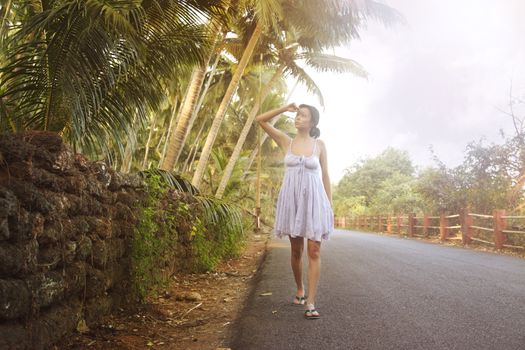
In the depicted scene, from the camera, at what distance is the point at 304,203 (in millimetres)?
4008

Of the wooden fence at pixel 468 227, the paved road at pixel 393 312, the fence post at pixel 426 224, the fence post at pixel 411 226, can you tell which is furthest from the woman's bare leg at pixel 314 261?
the fence post at pixel 411 226

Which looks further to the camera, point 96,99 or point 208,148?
point 208,148

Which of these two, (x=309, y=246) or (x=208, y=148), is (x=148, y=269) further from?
(x=208, y=148)

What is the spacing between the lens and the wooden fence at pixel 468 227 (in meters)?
11.0

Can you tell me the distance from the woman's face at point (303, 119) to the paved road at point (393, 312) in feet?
5.37

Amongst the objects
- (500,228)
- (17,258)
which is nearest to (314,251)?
(17,258)

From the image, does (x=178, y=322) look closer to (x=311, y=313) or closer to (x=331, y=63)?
(x=311, y=313)

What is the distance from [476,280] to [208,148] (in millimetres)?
7870

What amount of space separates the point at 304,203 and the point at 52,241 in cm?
205

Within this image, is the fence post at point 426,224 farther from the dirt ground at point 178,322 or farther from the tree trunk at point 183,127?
the dirt ground at point 178,322

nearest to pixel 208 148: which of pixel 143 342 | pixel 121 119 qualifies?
pixel 121 119

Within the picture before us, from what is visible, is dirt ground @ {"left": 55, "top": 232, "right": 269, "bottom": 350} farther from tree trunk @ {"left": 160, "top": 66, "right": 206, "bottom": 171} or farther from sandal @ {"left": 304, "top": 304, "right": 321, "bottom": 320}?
tree trunk @ {"left": 160, "top": 66, "right": 206, "bottom": 171}

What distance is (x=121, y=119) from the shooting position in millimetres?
5105

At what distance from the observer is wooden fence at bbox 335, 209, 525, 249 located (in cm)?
1105
